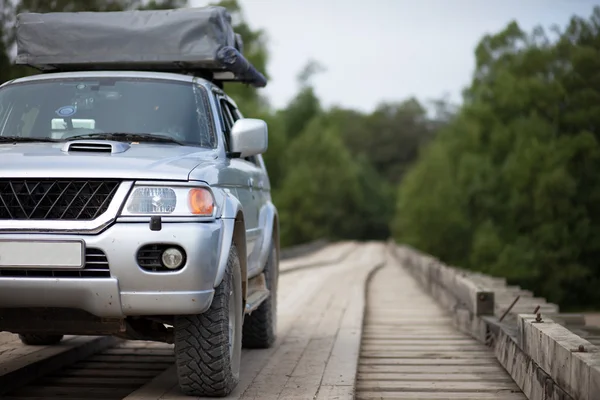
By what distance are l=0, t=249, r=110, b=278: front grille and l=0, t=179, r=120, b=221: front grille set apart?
224mm

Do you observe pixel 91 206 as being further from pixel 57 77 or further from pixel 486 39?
pixel 486 39

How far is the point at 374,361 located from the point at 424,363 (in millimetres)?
434

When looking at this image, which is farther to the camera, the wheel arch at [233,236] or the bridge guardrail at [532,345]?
the wheel arch at [233,236]

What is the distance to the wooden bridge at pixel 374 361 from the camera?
19.6 feet

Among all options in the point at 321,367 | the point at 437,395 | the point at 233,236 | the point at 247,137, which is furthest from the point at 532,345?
the point at 247,137

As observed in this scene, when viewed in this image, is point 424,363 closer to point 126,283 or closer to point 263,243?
point 263,243

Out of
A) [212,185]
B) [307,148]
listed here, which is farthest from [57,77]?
[307,148]

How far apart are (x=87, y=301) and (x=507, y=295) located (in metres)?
7.83

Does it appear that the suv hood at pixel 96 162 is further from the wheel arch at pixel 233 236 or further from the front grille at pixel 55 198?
the wheel arch at pixel 233 236

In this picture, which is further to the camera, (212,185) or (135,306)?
(212,185)

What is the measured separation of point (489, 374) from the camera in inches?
296

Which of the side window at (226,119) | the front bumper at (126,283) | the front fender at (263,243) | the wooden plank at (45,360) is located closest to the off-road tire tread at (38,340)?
the wooden plank at (45,360)

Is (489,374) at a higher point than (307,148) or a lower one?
lower

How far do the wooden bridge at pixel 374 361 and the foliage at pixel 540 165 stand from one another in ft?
122
